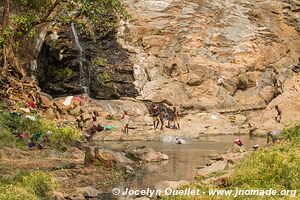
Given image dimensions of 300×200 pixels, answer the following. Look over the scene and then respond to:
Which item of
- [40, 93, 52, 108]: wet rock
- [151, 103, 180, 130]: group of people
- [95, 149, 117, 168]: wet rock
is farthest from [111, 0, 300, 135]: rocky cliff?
[95, 149, 117, 168]: wet rock

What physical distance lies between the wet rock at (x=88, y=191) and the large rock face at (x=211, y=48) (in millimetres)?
24098

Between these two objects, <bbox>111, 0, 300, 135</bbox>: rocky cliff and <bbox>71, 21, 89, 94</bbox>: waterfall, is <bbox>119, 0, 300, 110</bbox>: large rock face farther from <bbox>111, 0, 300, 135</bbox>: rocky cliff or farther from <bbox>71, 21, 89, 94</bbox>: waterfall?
<bbox>71, 21, 89, 94</bbox>: waterfall

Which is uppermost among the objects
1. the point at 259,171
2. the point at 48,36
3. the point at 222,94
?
the point at 259,171

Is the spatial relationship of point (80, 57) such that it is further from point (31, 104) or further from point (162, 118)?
point (162, 118)

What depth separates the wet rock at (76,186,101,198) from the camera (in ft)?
49.2

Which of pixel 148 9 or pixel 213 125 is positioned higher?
pixel 148 9

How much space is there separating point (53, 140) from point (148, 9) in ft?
90.3

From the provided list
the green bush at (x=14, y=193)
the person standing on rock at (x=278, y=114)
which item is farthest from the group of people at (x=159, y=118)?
the green bush at (x=14, y=193)

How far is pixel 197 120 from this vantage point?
36281mm

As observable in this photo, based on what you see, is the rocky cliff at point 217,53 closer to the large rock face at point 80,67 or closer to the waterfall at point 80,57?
the large rock face at point 80,67

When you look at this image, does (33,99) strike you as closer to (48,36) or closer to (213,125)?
(48,36)

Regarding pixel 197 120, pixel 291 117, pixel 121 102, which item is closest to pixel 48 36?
pixel 121 102

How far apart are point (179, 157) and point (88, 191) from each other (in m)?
9.19

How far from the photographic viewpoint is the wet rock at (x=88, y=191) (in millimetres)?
15008
